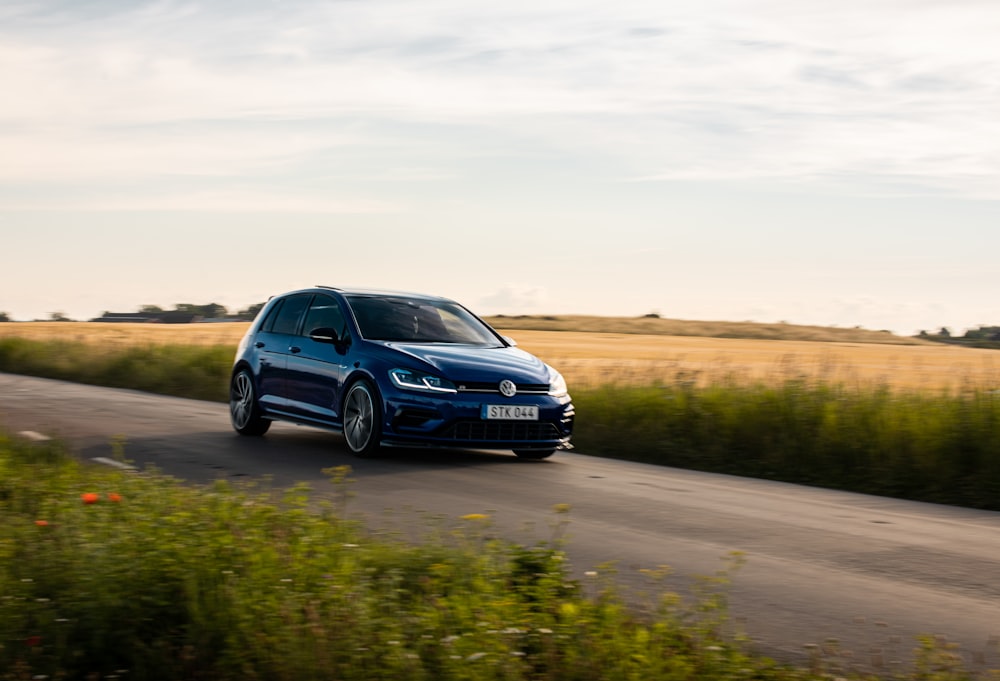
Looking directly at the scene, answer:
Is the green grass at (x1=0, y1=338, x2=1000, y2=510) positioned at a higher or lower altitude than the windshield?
lower

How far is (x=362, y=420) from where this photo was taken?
12156 mm

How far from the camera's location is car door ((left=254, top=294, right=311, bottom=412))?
13.6 m

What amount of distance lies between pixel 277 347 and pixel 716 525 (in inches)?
256

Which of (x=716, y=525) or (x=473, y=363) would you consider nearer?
(x=716, y=525)

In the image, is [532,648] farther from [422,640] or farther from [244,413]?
[244,413]

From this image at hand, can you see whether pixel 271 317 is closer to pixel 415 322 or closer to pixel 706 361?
pixel 415 322

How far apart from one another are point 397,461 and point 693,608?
6855 mm

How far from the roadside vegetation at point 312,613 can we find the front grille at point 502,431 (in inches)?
217

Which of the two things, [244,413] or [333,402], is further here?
[244,413]

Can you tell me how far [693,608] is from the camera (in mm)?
5328

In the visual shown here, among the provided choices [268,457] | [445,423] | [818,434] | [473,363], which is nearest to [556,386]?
[473,363]

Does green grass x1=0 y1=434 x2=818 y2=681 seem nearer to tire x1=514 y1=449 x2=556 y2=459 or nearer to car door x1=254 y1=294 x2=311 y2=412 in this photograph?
tire x1=514 y1=449 x2=556 y2=459

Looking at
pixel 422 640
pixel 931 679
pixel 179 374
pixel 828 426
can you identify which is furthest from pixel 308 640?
pixel 179 374

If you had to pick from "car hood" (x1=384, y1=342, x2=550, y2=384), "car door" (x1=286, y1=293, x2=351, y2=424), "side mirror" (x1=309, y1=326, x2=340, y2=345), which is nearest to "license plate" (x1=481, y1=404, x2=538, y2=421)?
"car hood" (x1=384, y1=342, x2=550, y2=384)
